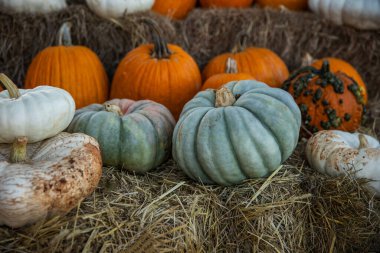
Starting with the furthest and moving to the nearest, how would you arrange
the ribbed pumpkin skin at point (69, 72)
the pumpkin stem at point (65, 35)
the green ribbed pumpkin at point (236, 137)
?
the pumpkin stem at point (65, 35)
the ribbed pumpkin skin at point (69, 72)
the green ribbed pumpkin at point (236, 137)

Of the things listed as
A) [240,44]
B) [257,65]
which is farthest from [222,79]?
[240,44]

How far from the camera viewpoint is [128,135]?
101 inches

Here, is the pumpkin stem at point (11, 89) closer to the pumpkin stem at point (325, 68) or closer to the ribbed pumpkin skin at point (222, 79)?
the ribbed pumpkin skin at point (222, 79)

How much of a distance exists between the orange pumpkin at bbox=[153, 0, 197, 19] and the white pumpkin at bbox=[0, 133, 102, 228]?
2137 millimetres

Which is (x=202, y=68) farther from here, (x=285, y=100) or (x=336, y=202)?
(x=336, y=202)

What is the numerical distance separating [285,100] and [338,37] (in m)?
1.89

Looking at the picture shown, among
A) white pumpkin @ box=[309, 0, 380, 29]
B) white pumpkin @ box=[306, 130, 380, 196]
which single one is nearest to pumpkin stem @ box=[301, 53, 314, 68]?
white pumpkin @ box=[309, 0, 380, 29]

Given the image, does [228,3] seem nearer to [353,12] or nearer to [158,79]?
[353,12]

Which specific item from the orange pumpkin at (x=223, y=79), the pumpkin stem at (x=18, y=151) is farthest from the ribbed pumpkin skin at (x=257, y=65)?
the pumpkin stem at (x=18, y=151)

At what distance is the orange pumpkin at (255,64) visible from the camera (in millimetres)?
3592

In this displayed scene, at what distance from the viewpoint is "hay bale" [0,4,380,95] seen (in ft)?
11.9

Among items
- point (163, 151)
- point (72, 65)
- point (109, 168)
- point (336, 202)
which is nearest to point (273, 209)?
point (336, 202)

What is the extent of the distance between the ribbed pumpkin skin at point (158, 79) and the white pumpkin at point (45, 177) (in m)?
1.06

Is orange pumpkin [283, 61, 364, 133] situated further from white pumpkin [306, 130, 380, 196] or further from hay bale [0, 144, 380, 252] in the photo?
hay bale [0, 144, 380, 252]
